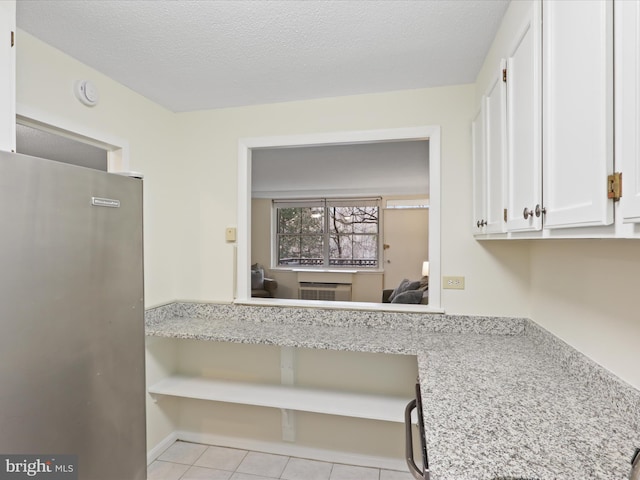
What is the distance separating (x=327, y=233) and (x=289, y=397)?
14.0 ft

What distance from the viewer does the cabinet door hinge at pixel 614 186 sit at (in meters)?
0.64

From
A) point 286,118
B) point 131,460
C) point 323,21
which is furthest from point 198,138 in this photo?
point 131,460

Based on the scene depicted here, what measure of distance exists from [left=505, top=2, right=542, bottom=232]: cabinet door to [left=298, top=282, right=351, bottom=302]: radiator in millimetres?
4769

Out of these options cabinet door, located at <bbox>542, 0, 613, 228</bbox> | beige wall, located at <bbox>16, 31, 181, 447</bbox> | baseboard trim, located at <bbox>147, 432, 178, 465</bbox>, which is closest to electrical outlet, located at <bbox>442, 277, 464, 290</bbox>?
cabinet door, located at <bbox>542, 0, 613, 228</bbox>

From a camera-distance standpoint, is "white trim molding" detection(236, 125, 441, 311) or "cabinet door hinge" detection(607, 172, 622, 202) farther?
"white trim molding" detection(236, 125, 441, 311)

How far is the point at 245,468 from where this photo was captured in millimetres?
2186

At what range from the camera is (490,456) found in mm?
855

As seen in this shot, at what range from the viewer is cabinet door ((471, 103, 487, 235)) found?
1.75 metres

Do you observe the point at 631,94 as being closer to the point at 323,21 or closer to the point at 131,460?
the point at 323,21

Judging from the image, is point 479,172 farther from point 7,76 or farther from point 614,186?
point 7,76

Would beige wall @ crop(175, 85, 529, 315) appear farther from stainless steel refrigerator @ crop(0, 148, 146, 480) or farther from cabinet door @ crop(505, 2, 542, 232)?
stainless steel refrigerator @ crop(0, 148, 146, 480)

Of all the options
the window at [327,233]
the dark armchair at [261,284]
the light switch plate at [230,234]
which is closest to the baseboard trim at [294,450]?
the light switch plate at [230,234]

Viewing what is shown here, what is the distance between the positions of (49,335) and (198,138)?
1.86 m

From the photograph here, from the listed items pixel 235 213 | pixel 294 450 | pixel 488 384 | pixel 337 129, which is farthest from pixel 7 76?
pixel 294 450
